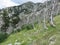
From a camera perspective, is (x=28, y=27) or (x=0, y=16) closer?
(x=28, y=27)

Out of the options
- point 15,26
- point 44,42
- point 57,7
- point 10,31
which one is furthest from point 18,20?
point 44,42

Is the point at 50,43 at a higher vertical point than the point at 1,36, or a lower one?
higher

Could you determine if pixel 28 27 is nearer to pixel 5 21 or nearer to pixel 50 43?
pixel 5 21

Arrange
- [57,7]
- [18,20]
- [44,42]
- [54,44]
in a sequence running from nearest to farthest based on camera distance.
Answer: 1. [54,44]
2. [44,42]
3. [18,20]
4. [57,7]

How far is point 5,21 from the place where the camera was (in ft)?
506

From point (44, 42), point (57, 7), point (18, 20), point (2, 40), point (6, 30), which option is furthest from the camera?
point (57, 7)

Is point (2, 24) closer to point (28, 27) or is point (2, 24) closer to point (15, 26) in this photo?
point (15, 26)

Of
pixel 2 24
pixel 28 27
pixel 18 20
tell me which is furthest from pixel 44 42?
pixel 18 20

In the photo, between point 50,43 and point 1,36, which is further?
point 1,36

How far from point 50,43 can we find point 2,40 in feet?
203

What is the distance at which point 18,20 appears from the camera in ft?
545

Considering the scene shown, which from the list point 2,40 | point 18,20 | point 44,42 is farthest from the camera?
point 18,20

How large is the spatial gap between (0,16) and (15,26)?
12763 mm

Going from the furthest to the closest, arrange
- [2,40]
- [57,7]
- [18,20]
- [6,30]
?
[57,7], [18,20], [6,30], [2,40]
